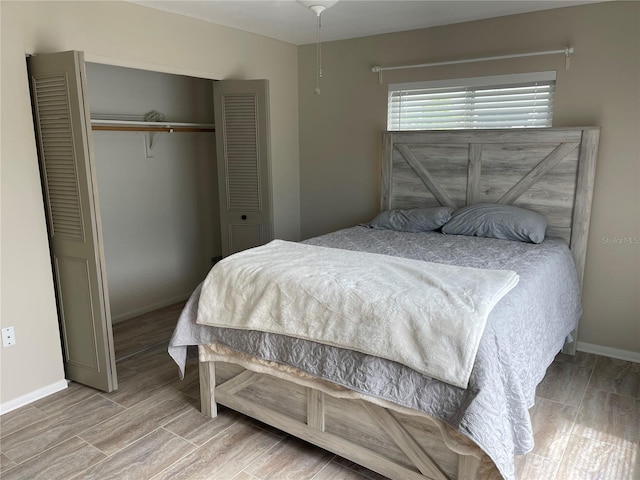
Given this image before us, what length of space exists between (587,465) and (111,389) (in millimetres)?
2605

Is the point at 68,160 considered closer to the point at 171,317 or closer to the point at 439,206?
the point at 171,317

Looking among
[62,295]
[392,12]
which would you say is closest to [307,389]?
[62,295]

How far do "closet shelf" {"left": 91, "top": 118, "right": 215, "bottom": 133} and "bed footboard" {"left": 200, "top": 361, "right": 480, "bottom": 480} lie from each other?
208 centimetres

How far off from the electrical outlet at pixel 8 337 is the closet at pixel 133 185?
300mm

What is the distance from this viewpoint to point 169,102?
14.2 ft

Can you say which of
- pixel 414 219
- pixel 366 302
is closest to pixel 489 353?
pixel 366 302

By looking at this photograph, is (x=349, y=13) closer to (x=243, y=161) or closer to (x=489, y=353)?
(x=243, y=161)

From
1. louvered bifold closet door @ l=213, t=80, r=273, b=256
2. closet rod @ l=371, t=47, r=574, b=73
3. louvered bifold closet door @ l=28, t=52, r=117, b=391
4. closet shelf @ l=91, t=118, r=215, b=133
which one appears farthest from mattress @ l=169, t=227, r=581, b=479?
closet shelf @ l=91, t=118, r=215, b=133

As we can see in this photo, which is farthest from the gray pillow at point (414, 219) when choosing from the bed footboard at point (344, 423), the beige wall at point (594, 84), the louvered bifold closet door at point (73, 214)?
the louvered bifold closet door at point (73, 214)

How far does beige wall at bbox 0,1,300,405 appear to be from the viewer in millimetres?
2602

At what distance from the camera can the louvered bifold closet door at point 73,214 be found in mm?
2605

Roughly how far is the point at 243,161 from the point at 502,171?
199 cm

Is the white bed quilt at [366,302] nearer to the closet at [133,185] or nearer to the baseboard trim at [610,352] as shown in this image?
the closet at [133,185]

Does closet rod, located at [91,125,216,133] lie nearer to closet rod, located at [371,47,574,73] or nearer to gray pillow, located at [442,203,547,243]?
closet rod, located at [371,47,574,73]
